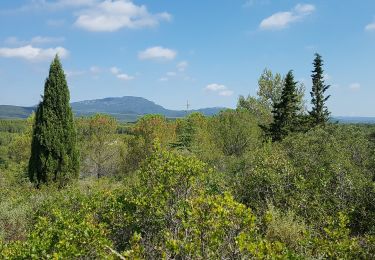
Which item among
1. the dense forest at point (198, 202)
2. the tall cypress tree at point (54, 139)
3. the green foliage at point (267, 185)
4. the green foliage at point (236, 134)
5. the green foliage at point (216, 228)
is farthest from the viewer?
the green foliage at point (236, 134)

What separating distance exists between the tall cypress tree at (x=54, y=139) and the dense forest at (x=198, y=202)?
71mm

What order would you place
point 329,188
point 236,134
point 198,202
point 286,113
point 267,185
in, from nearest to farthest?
point 198,202
point 267,185
point 329,188
point 286,113
point 236,134

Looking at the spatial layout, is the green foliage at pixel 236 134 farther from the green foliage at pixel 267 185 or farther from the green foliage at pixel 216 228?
the green foliage at pixel 216 228

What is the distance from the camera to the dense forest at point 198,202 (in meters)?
6.01

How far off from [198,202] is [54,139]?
2314 centimetres

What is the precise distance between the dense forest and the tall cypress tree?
71 millimetres

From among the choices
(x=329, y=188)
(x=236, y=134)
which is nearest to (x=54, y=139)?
(x=329, y=188)

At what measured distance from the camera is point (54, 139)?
27203 millimetres

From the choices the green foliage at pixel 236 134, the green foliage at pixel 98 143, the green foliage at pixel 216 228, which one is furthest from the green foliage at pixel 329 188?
the green foliage at pixel 98 143

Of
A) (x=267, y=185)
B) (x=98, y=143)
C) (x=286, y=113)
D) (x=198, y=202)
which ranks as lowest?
(x=98, y=143)

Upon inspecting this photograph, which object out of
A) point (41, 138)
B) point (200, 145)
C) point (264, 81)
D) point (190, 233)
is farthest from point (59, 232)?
point (264, 81)

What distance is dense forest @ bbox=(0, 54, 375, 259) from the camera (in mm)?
6008

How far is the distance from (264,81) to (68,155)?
31.7 meters

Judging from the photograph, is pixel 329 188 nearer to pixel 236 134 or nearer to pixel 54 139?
pixel 54 139
